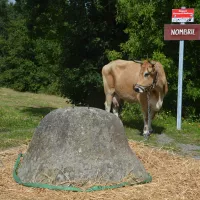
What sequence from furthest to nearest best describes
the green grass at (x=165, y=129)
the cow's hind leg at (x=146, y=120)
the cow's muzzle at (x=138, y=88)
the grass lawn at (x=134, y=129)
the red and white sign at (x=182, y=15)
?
the red and white sign at (x=182, y=15), the cow's hind leg at (x=146, y=120), the green grass at (x=165, y=129), the cow's muzzle at (x=138, y=88), the grass lawn at (x=134, y=129)

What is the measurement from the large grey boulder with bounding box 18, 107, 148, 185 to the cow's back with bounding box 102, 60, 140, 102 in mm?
4966

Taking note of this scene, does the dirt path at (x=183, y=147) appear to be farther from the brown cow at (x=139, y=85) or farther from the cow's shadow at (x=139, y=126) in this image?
the cow's shadow at (x=139, y=126)

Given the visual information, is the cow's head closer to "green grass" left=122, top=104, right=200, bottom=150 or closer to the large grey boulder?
"green grass" left=122, top=104, right=200, bottom=150

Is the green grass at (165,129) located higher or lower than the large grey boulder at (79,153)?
lower

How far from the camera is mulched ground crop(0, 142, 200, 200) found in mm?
5367

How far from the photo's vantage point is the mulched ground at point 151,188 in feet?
17.6

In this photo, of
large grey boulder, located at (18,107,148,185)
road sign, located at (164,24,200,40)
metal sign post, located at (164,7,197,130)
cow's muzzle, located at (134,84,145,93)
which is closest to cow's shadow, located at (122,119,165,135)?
metal sign post, located at (164,7,197,130)

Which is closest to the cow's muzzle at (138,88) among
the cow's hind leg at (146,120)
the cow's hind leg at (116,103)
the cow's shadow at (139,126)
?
the cow's hind leg at (146,120)

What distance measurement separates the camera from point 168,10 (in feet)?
48.5

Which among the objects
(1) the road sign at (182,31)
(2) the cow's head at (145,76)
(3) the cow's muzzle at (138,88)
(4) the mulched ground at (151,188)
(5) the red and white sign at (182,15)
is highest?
(5) the red and white sign at (182,15)

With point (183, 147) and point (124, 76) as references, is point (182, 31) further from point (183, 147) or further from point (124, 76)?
point (183, 147)

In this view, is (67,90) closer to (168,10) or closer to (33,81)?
(168,10)

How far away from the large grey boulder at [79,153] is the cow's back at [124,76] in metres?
4.97

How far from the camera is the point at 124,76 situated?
11578 mm
